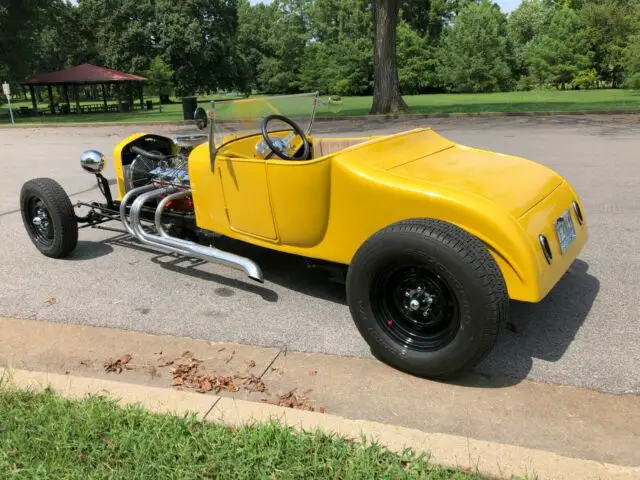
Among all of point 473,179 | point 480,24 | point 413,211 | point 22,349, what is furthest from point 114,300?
point 480,24

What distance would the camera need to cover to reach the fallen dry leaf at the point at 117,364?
10.1ft

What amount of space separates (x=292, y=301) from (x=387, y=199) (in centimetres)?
128

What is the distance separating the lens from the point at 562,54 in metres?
45.9

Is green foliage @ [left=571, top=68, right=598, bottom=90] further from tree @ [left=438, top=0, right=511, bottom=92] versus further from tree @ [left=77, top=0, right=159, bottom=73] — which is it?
tree @ [left=77, top=0, right=159, bottom=73]

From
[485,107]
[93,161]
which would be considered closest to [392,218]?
[93,161]

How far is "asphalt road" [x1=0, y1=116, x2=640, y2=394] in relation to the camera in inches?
119

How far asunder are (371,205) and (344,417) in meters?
1.19

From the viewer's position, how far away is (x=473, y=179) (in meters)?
3.13

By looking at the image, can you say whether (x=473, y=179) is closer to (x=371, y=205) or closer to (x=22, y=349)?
(x=371, y=205)

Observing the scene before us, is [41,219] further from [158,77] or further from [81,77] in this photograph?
[158,77]

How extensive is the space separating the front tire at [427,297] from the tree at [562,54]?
49.2m

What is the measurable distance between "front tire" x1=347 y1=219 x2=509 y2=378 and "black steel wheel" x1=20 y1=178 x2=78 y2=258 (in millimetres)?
3034

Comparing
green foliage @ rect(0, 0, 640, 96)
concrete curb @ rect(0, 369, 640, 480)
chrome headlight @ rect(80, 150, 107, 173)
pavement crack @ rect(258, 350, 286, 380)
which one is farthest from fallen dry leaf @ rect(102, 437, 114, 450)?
green foliage @ rect(0, 0, 640, 96)

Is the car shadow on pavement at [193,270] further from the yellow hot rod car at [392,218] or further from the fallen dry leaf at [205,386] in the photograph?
the fallen dry leaf at [205,386]
